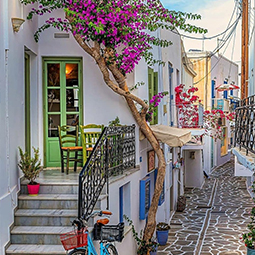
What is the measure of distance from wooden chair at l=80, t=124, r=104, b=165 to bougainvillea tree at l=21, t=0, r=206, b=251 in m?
Result: 1.05

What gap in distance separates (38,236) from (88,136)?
322cm

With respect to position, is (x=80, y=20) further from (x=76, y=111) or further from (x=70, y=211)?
(x=70, y=211)

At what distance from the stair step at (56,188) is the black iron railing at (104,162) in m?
0.28

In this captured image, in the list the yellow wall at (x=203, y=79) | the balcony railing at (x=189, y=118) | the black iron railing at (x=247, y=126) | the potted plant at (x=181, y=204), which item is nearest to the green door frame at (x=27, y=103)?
the black iron railing at (x=247, y=126)

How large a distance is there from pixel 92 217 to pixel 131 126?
3.78m

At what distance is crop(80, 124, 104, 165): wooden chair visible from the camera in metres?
9.81

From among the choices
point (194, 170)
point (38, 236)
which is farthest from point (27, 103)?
point (194, 170)

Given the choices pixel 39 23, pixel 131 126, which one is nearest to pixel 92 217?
pixel 131 126

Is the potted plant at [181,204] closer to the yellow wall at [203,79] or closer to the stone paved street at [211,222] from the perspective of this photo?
the stone paved street at [211,222]

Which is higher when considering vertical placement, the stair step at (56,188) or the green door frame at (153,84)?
the green door frame at (153,84)

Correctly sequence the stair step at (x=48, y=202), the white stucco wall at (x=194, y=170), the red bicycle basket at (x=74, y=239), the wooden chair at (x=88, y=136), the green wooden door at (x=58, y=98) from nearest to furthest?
1. the red bicycle basket at (x=74, y=239)
2. the stair step at (x=48, y=202)
3. the wooden chair at (x=88, y=136)
4. the green wooden door at (x=58, y=98)
5. the white stucco wall at (x=194, y=170)

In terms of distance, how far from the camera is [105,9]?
8930 mm

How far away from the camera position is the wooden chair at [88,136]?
9.81 metres

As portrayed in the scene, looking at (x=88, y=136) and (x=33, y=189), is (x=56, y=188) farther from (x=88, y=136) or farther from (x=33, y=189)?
(x=88, y=136)
